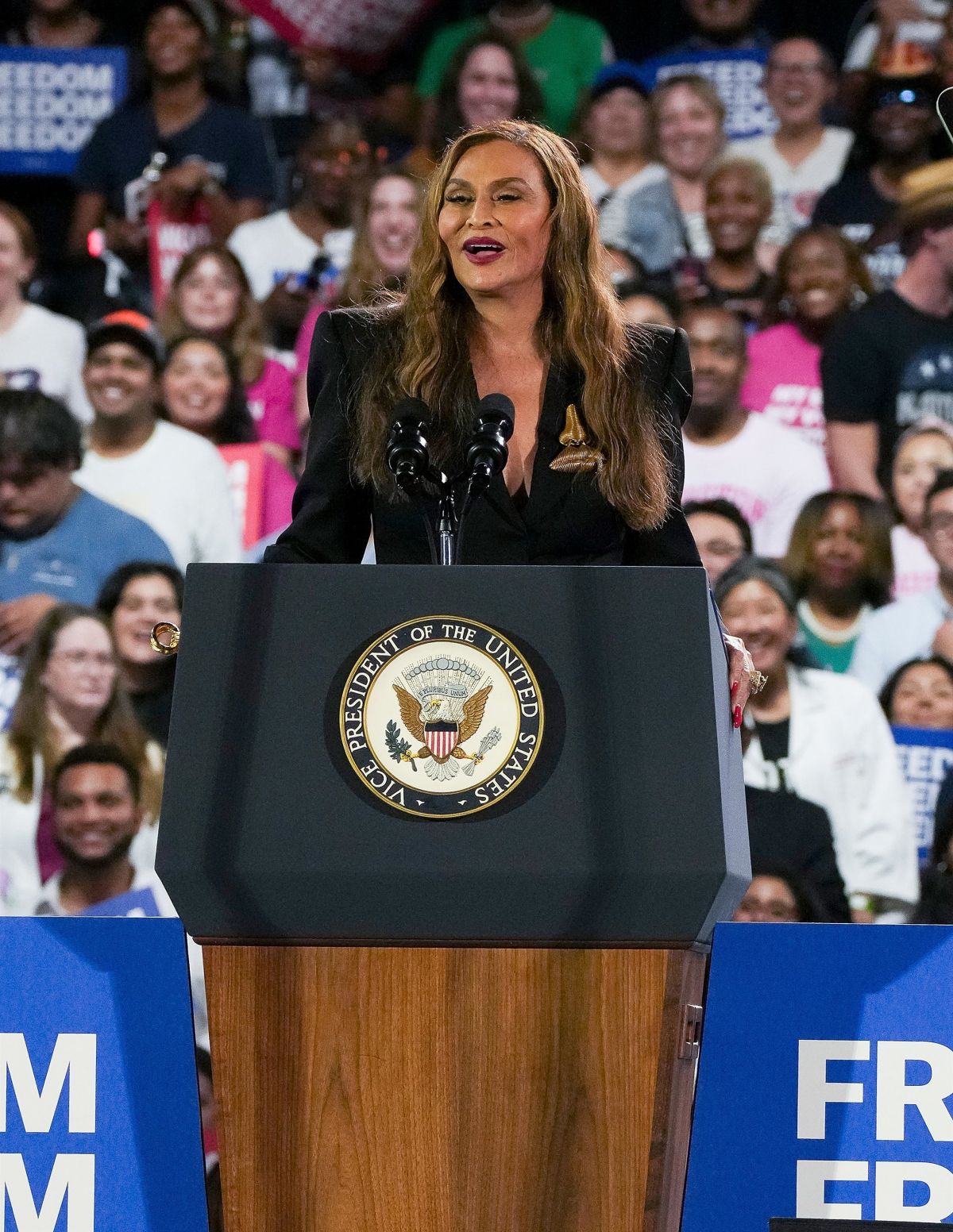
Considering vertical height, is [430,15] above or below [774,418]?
above

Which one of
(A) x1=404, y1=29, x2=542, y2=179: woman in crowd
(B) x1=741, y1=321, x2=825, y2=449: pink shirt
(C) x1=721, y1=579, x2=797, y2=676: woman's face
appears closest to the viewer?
(C) x1=721, y1=579, x2=797, y2=676: woman's face

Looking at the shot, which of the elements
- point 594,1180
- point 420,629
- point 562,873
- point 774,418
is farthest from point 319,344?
point 774,418

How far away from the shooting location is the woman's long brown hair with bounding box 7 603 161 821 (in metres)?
4.16

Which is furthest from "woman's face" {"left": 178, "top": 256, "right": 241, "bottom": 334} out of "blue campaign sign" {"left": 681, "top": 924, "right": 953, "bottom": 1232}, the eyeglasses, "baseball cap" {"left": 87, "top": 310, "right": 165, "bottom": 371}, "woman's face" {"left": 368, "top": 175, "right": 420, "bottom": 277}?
"blue campaign sign" {"left": 681, "top": 924, "right": 953, "bottom": 1232}

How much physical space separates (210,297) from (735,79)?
1530 millimetres

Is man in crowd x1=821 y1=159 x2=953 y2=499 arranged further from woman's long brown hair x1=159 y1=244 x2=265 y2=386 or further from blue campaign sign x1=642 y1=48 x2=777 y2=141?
woman's long brown hair x1=159 y1=244 x2=265 y2=386

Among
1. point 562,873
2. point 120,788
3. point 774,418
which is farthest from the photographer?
point 774,418

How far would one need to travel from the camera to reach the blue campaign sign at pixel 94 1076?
158 cm

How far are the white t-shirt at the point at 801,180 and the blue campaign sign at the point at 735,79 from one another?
131mm

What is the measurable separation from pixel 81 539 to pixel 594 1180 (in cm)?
325

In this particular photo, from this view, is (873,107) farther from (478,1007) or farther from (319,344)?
(478,1007)

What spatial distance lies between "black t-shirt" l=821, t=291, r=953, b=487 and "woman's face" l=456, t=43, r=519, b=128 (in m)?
1.06

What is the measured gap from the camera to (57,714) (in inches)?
167

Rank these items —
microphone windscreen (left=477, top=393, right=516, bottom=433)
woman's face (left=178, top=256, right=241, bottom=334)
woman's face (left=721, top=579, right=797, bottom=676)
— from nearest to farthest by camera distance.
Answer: microphone windscreen (left=477, top=393, right=516, bottom=433) → woman's face (left=721, top=579, right=797, bottom=676) → woman's face (left=178, top=256, right=241, bottom=334)
